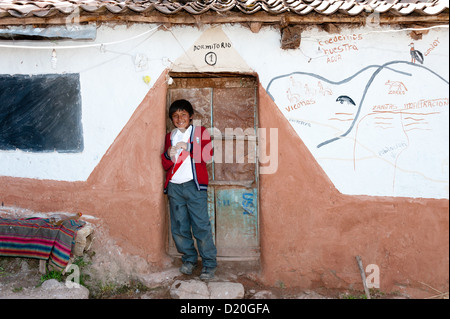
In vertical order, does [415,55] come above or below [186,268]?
above

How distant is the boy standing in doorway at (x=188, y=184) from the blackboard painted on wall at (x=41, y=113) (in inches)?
42.1

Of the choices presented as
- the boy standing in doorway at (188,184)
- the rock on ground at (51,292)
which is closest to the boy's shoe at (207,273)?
the boy standing in doorway at (188,184)

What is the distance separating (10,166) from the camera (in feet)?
14.6

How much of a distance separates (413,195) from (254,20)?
2.37 meters

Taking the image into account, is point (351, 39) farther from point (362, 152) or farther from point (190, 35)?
point (190, 35)

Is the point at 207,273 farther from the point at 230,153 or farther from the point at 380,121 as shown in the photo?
the point at 380,121

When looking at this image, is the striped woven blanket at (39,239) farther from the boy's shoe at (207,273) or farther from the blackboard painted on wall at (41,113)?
the boy's shoe at (207,273)

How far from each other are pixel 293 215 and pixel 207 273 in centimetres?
109

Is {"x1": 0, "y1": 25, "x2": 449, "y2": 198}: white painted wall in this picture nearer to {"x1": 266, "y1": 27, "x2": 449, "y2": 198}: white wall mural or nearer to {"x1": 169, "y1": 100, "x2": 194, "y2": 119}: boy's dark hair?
{"x1": 266, "y1": 27, "x2": 449, "y2": 198}: white wall mural

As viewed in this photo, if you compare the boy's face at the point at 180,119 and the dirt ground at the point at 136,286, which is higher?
the boy's face at the point at 180,119

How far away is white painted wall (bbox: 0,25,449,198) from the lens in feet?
12.8

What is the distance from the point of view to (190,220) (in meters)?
4.21

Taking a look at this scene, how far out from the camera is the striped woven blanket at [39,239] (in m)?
3.98

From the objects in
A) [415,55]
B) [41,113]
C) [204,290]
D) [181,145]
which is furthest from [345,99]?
[41,113]
